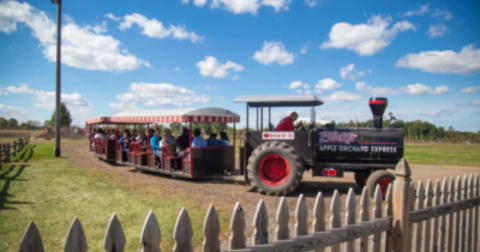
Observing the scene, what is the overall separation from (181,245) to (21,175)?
10465mm

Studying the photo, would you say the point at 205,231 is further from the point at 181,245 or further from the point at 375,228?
the point at 375,228

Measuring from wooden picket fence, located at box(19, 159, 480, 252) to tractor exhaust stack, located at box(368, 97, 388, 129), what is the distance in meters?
3.90

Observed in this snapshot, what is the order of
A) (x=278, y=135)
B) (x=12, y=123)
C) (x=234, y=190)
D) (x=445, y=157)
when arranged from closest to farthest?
1. (x=278, y=135)
2. (x=234, y=190)
3. (x=445, y=157)
4. (x=12, y=123)

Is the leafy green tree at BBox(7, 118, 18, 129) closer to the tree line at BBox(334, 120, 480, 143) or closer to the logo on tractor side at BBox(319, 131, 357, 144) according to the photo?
the tree line at BBox(334, 120, 480, 143)

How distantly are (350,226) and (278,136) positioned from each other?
5308mm

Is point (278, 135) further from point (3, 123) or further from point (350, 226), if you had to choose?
point (3, 123)

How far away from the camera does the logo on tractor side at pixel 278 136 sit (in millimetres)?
7537

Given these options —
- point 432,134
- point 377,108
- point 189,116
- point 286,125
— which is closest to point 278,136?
point 286,125

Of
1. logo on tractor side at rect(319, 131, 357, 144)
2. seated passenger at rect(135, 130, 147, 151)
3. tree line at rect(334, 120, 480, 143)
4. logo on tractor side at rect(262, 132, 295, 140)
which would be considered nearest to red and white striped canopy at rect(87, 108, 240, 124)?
seated passenger at rect(135, 130, 147, 151)

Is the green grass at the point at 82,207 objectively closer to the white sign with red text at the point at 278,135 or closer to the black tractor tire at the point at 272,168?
the black tractor tire at the point at 272,168

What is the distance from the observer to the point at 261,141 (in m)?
7.83

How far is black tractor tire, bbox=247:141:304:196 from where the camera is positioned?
7.23 meters

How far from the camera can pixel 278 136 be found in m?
7.64

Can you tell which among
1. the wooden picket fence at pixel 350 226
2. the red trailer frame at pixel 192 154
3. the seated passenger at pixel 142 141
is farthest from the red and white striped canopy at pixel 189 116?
the wooden picket fence at pixel 350 226
